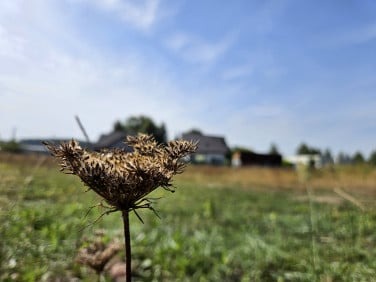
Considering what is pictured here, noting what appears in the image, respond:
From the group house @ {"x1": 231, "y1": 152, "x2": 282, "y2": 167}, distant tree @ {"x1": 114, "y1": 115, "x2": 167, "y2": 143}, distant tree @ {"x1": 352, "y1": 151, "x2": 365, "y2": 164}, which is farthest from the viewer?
house @ {"x1": 231, "y1": 152, "x2": 282, "y2": 167}

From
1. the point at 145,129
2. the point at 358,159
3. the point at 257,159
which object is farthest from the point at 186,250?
the point at 257,159

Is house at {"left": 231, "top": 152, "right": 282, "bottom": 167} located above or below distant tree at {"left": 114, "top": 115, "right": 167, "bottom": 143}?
above

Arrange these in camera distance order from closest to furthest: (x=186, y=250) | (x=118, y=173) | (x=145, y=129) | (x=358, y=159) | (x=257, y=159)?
(x=118, y=173), (x=145, y=129), (x=186, y=250), (x=358, y=159), (x=257, y=159)

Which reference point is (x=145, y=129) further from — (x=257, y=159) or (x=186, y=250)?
(x=257, y=159)

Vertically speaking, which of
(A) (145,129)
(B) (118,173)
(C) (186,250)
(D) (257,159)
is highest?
(D) (257,159)

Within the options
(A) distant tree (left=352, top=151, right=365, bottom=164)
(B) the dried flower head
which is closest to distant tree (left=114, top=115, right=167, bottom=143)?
(B) the dried flower head

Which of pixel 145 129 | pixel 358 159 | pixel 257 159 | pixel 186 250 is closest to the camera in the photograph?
pixel 145 129

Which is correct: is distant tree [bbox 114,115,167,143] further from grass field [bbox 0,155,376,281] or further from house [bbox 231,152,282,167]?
house [bbox 231,152,282,167]

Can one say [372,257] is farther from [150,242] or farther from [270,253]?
[150,242]

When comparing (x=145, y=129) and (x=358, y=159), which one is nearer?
(x=145, y=129)

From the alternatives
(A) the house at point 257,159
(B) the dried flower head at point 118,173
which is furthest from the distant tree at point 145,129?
(A) the house at point 257,159

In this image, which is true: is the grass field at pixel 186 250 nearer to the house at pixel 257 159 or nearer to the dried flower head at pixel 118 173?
the dried flower head at pixel 118 173

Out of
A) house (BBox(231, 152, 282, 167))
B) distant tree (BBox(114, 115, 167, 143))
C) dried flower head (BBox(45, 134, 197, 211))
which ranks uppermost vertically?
house (BBox(231, 152, 282, 167))

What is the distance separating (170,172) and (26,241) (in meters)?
2.52
